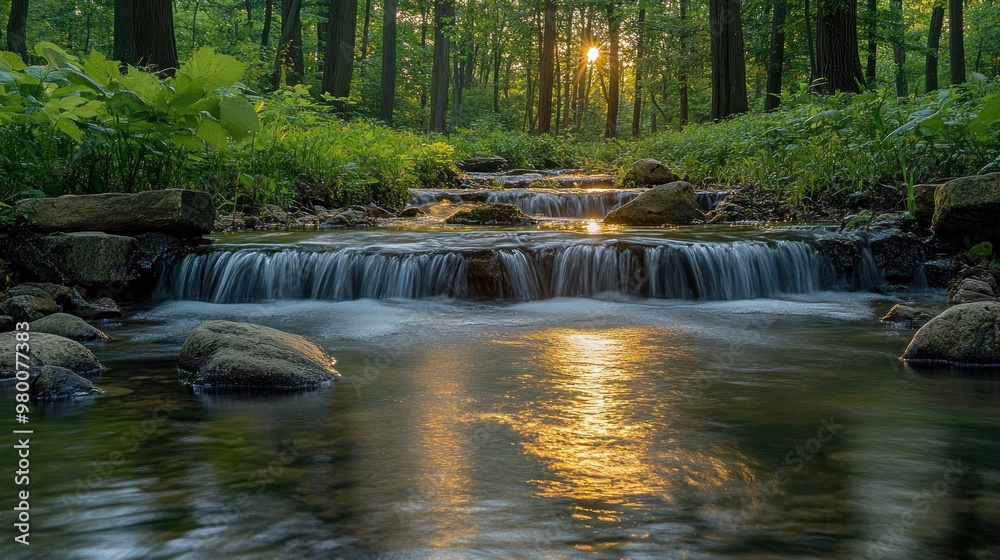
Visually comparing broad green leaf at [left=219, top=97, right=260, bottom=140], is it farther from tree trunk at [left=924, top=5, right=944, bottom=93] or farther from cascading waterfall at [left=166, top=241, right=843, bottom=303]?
tree trunk at [left=924, top=5, right=944, bottom=93]

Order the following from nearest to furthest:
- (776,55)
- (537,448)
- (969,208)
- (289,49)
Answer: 1. (537,448)
2. (969,208)
3. (776,55)
4. (289,49)

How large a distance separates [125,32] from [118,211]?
553 cm

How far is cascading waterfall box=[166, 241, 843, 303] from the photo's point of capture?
7.64m

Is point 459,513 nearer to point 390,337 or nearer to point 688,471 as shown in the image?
point 688,471

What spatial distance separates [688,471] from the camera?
2.90 meters

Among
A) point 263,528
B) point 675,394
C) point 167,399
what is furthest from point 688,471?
point 167,399

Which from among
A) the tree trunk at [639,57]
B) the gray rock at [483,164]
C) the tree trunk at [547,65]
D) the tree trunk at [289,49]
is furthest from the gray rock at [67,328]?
the tree trunk at [639,57]

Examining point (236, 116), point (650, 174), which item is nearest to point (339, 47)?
point (650, 174)

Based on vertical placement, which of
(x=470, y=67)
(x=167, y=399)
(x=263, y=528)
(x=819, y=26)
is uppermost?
(x=470, y=67)

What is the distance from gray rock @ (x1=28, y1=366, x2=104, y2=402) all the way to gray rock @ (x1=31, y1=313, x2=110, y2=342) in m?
1.21

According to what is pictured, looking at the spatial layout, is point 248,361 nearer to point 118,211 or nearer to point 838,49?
point 118,211

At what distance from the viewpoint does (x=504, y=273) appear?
771cm

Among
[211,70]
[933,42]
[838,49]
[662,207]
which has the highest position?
[933,42]

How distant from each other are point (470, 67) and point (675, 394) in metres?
48.9
